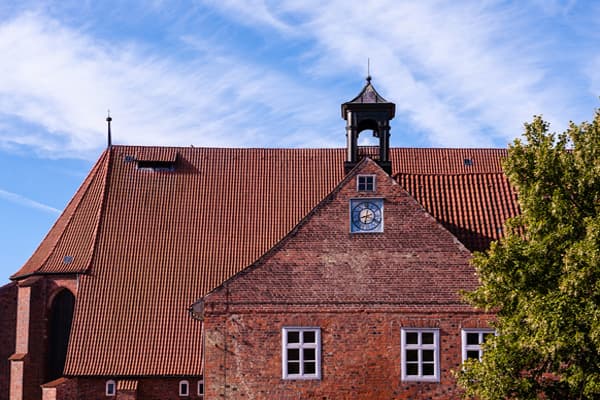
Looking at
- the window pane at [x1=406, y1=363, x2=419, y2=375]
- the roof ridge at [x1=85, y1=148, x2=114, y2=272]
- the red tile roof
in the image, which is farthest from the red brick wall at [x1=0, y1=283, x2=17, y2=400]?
the window pane at [x1=406, y1=363, x2=419, y2=375]

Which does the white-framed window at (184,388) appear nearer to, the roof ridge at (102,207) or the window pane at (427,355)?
the roof ridge at (102,207)

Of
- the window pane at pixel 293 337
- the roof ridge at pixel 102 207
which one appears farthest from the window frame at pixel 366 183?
the roof ridge at pixel 102 207

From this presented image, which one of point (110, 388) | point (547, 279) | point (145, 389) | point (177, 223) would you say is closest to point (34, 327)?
point (110, 388)

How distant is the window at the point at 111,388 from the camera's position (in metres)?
30.2

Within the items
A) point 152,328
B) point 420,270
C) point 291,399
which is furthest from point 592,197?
point 152,328

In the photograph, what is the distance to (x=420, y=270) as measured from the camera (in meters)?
24.3

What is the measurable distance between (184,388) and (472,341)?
10714 mm

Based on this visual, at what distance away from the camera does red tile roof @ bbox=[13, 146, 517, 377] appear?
30.2m

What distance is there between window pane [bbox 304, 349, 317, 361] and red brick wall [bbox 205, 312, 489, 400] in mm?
270

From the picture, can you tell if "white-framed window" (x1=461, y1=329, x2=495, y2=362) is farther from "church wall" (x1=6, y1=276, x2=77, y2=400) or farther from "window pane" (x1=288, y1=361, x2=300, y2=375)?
"church wall" (x1=6, y1=276, x2=77, y2=400)

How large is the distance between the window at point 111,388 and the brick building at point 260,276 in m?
0.05

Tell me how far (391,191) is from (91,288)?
1260 centimetres

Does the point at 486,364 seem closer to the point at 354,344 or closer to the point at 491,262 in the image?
the point at 491,262

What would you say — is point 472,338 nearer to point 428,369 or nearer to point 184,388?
point 428,369
